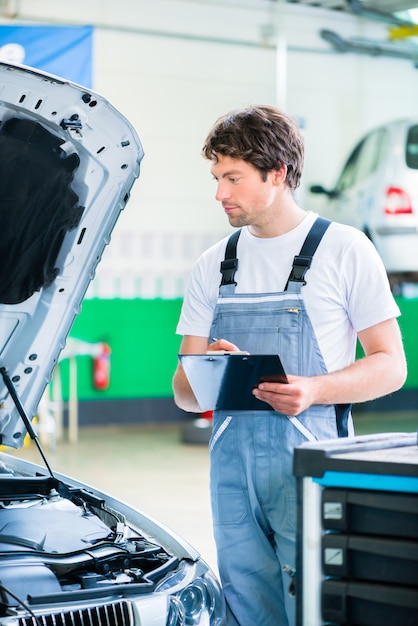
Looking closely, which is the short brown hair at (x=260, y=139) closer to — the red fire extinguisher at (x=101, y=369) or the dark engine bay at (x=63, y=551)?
the dark engine bay at (x=63, y=551)

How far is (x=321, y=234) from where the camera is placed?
2195mm

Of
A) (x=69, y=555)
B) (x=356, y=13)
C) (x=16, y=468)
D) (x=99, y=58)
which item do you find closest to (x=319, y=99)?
(x=356, y=13)

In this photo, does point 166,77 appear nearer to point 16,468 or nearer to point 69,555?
point 16,468

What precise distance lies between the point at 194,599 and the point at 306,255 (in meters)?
0.79

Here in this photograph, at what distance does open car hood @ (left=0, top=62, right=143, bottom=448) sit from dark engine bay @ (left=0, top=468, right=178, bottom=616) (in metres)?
0.19

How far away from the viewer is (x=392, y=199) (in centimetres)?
812

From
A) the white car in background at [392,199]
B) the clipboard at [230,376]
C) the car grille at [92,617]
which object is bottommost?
the car grille at [92,617]

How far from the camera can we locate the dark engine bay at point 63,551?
1.98 m

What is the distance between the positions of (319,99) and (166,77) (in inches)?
68.4

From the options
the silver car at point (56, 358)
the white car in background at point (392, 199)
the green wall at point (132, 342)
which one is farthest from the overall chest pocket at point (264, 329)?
the green wall at point (132, 342)

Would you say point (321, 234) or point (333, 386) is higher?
point (321, 234)

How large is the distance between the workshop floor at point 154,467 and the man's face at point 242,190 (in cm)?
255

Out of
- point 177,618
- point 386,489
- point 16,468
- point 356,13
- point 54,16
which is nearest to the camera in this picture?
point 386,489

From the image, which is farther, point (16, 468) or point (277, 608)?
point (16, 468)
